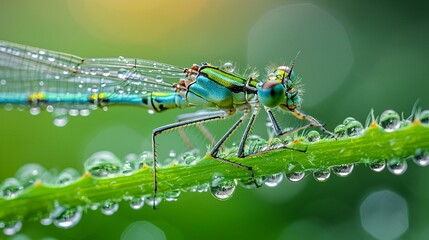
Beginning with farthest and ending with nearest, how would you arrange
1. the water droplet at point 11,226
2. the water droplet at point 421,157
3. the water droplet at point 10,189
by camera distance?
the water droplet at point 10,189 → the water droplet at point 11,226 → the water droplet at point 421,157

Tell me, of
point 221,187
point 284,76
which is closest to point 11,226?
point 221,187

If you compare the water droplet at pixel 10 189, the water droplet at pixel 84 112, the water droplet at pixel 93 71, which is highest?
the water droplet at pixel 93 71

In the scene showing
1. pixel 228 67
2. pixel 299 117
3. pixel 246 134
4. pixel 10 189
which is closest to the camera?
pixel 10 189

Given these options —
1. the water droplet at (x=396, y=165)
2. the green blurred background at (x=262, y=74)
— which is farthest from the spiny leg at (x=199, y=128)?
the water droplet at (x=396, y=165)

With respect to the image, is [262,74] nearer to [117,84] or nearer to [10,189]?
[117,84]

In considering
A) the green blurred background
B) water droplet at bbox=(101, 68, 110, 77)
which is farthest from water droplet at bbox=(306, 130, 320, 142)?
water droplet at bbox=(101, 68, 110, 77)

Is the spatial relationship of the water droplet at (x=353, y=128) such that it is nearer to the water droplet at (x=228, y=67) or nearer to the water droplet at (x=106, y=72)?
the water droplet at (x=228, y=67)
